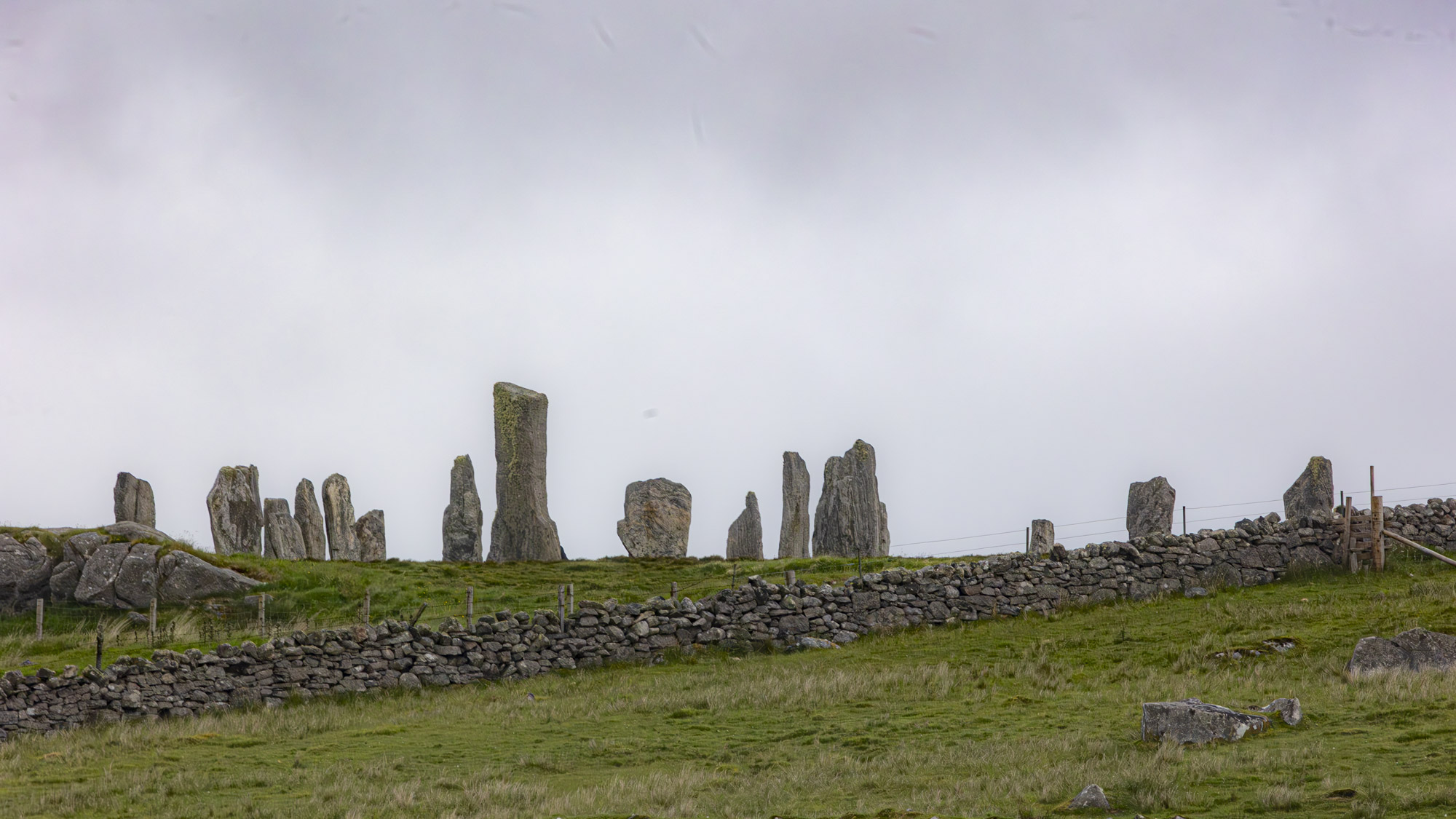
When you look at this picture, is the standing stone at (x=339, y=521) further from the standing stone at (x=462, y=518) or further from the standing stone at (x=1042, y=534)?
the standing stone at (x=1042, y=534)

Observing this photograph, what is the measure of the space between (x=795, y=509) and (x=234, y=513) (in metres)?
18.9

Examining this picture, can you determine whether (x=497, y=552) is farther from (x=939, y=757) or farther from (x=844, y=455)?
(x=939, y=757)

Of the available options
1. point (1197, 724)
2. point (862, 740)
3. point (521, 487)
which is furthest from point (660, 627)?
point (521, 487)

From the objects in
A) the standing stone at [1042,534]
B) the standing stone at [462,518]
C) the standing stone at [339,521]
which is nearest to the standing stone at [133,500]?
the standing stone at [339,521]

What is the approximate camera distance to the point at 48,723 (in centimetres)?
1953

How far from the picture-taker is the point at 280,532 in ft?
134

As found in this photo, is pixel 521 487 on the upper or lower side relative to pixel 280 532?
upper

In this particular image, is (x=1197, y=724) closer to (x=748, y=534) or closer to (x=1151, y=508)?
(x=1151, y=508)

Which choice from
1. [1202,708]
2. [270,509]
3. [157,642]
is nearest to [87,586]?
[157,642]

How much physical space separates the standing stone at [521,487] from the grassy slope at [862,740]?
14608mm

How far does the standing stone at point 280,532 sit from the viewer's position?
40.6 meters

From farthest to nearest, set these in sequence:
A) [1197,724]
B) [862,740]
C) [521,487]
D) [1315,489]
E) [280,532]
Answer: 1. [280,532]
2. [521,487]
3. [1315,489]
4. [862,740]
5. [1197,724]

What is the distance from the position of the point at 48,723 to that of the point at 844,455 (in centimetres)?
2535

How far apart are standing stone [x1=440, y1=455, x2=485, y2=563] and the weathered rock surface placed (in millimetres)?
29709
